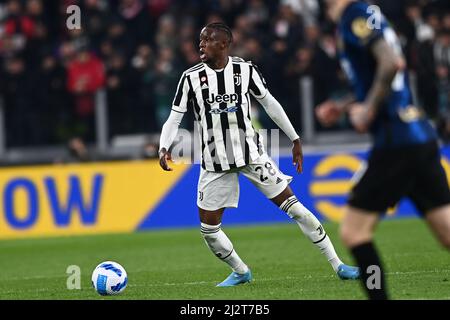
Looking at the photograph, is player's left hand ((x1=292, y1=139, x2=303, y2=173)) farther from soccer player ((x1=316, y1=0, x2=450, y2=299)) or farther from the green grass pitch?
soccer player ((x1=316, y1=0, x2=450, y2=299))

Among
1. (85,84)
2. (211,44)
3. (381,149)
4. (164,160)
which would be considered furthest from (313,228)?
(85,84)

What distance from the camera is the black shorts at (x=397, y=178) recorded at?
646 cm

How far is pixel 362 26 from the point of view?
637cm

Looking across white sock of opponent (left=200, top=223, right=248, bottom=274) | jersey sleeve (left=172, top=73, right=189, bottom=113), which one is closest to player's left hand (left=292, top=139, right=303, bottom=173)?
white sock of opponent (left=200, top=223, right=248, bottom=274)

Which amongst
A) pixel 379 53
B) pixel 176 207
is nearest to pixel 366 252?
pixel 379 53

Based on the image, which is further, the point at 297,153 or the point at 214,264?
the point at 214,264

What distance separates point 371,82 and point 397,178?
25.0 inches

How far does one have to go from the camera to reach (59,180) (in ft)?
60.4

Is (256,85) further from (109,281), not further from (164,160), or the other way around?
(109,281)

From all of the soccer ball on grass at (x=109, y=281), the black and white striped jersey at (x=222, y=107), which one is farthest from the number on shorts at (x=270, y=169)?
the soccer ball on grass at (x=109, y=281)

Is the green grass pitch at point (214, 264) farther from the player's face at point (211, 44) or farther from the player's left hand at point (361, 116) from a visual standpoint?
the player's face at point (211, 44)

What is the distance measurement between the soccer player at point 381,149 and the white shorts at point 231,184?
2.96 m

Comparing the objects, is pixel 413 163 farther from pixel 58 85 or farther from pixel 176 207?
pixel 58 85
